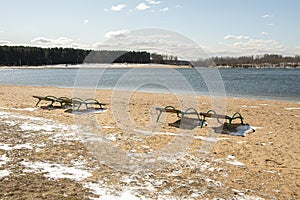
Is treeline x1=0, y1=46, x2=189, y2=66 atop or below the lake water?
atop

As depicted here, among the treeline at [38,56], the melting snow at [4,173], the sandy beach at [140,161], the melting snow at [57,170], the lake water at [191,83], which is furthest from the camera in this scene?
the treeline at [38,56]

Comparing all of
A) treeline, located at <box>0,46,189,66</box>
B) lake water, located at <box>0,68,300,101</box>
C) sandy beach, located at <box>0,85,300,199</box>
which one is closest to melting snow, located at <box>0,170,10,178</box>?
sandy beach, located at <box>0,85,300,199</box>

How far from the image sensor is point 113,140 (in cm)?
723

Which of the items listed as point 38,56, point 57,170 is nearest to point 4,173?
point 57,170

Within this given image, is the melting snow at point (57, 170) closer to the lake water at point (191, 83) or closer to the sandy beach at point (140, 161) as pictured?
the sandy beach at point (140, 161)

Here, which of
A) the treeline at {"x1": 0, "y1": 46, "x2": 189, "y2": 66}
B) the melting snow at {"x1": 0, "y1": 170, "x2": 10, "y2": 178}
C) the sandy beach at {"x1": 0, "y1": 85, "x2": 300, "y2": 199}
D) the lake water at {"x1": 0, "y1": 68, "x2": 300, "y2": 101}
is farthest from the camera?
the treeline at {"x1": 0, "y1": 46, "x2": 189, "y2": 66}

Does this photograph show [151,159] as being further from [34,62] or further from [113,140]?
[34,62]

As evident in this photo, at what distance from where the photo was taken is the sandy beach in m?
4.35

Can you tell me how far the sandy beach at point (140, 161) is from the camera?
4.35 metres

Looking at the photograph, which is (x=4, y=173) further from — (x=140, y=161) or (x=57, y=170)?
(x=140, y=161)

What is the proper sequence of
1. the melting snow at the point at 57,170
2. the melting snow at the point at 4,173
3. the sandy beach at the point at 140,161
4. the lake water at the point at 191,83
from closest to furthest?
the sandy beach at the point at 140,161 < the melting snow at the point at 4,173 < the melting snow at the point at 57,170 < the lake water at the point at 191,83

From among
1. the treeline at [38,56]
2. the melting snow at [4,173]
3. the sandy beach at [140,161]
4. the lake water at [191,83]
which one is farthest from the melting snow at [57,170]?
the treeline at [38,56]

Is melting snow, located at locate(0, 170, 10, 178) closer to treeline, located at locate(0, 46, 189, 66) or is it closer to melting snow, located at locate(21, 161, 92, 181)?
melting snow, located at locate(21, 161, 92, 181)

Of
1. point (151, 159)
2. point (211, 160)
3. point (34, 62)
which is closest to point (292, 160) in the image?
point (211, 160)
